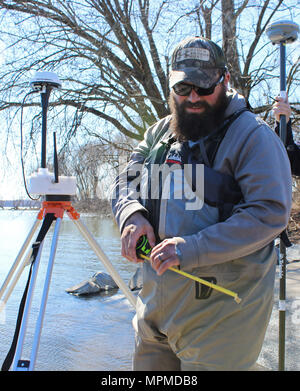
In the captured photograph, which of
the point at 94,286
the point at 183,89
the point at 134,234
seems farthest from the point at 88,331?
the point at 183,89

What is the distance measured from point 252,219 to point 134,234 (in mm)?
439

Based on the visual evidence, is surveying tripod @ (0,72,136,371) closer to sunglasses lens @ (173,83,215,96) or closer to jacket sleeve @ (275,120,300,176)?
sunglasses lens @ (173,83,215,96)

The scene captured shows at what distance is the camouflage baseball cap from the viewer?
1657 millimetres

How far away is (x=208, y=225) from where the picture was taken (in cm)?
154

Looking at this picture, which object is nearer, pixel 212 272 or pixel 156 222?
pixel 212 272

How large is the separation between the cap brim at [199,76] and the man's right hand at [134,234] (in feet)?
1.86

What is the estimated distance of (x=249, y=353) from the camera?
1.50 metres

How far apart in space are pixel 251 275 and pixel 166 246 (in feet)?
1.07

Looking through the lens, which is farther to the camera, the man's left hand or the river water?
the river water

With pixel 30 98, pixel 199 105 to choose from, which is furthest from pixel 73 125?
pixel 199 105

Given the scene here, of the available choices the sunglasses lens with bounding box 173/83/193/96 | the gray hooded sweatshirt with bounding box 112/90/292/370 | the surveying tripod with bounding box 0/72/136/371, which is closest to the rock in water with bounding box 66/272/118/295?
the surveying tripod with bounding box 0/72/136/371

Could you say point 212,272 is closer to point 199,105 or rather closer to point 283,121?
point 199,105
